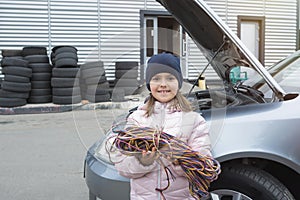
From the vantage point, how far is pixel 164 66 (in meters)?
1.88

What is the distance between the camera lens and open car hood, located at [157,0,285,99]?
237cm

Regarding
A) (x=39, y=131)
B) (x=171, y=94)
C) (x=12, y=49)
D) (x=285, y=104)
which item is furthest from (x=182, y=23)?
(x=12, y=49)

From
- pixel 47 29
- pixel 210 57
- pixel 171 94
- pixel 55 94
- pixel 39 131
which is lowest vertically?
pixel 39 131

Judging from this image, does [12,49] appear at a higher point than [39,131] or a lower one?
higher

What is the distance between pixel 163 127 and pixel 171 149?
19 cm

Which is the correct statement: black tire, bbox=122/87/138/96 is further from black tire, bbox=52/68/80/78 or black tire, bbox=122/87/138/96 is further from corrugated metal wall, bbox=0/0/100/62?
corrugated metal wall, bbox=0/0/100/62

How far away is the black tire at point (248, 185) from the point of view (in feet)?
7.29

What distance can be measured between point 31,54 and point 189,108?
8.85m

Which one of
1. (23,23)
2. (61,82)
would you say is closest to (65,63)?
(61,82)

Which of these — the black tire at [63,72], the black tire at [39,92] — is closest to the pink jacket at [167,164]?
the black tire at [63,72]

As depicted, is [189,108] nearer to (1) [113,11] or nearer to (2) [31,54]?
(2) [31,54]

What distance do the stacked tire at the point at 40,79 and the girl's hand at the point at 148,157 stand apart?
27.4ft

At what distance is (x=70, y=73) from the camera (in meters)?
9.39

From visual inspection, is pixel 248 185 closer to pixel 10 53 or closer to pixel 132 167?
pixel 132 167
